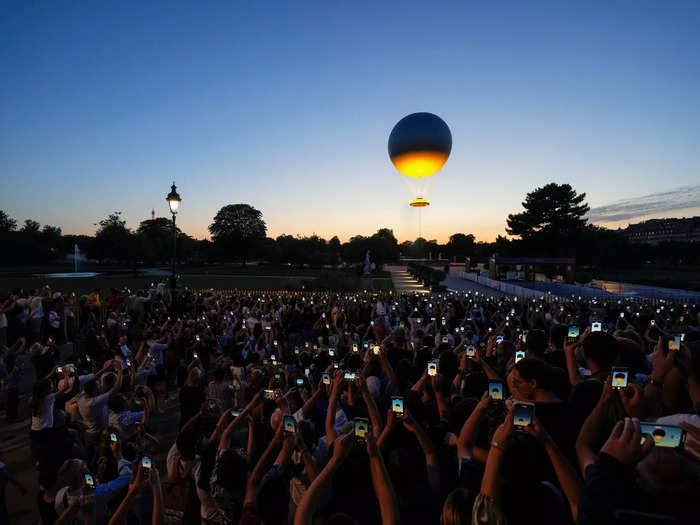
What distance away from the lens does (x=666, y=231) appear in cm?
17150

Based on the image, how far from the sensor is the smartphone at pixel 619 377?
6.63 feet

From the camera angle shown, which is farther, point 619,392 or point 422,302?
point 422,302

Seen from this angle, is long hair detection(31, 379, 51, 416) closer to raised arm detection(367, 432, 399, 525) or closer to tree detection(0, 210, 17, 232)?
raised arm detection(367, 432, 399, 525)

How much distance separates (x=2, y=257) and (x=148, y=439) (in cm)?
7369

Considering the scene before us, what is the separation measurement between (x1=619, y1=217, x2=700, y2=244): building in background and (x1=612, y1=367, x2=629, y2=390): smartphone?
163094 mm

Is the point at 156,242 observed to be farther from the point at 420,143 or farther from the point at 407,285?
the point at 420,143

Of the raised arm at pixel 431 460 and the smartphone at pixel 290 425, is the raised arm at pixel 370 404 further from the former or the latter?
the smartphone at pixel 290 425

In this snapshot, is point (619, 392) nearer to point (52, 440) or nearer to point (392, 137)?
point (52, 440)

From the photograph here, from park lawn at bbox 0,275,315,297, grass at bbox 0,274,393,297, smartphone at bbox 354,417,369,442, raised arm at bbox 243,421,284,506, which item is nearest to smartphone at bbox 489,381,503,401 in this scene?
smartphone at bbox 354,417,369,442

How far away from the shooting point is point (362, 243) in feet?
277

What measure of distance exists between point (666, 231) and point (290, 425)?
725 feet

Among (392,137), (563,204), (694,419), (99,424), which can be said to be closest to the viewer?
(694,419)

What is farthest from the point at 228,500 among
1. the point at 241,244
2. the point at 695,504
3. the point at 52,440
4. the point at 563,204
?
the point at 241,244

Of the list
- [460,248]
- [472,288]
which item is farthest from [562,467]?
[460,248]
